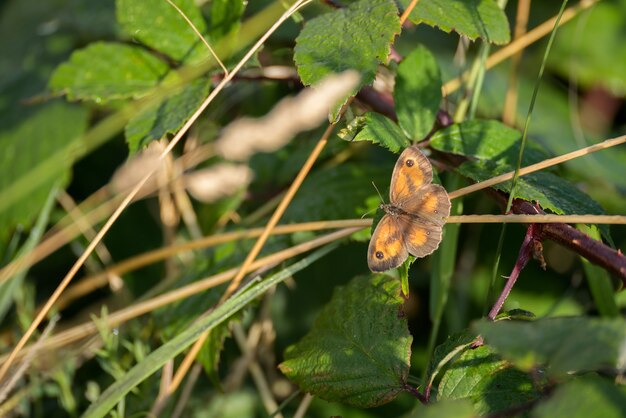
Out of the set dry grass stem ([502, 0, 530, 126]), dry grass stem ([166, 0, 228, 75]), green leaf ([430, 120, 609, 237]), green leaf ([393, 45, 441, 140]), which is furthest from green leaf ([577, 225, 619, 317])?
dry grass stem ([166, 0, 228, 75])

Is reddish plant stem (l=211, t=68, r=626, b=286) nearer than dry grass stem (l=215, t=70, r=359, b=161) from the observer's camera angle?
Yes

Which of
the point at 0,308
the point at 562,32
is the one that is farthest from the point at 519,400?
the point at 562,32

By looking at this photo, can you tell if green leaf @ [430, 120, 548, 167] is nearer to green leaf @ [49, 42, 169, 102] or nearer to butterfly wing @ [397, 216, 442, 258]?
butterfly wing @ [397, 216, 442, 258]

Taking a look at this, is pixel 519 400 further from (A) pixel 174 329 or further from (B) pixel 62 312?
(B) pixel 62 312

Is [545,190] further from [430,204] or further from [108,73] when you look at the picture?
[108,73]

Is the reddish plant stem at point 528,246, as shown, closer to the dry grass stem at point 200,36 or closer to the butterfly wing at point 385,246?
the butterfly wing at point 385,246

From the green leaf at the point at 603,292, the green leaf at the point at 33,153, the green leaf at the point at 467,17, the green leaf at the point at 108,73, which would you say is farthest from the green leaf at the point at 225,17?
the green leaf at the point at 603,292
